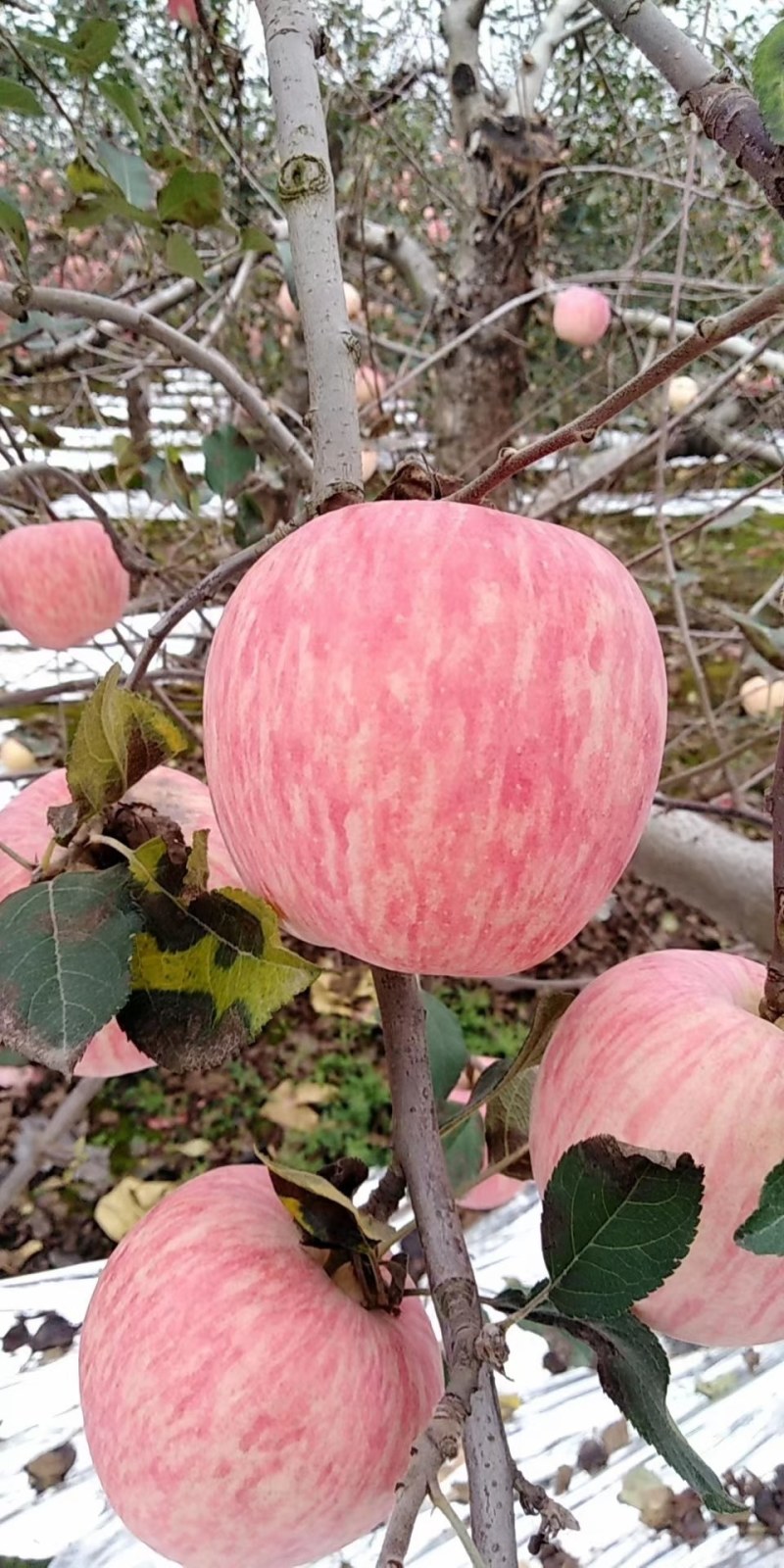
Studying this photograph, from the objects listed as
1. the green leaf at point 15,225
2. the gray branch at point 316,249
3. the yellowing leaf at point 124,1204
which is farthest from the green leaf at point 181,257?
the yellowing leaf at point 124,1204

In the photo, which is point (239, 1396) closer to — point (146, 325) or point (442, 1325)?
point (442, 1325)

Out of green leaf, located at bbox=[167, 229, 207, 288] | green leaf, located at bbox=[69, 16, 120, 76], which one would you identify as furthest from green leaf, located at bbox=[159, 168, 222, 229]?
green leaf, located at bbox=[69, 16, 120, 76]

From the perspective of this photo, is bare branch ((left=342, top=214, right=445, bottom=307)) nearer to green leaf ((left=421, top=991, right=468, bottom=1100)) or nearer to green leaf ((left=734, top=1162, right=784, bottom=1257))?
green leaf ((left=421, top=991, right=468, bottom=1100))

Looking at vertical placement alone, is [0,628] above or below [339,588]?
below

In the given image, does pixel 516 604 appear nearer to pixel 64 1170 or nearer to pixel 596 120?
pixel 64 1170

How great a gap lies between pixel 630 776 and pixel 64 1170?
3.59 feet

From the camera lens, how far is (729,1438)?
0.84m

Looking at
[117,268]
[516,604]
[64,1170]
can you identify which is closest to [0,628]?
[117,268]

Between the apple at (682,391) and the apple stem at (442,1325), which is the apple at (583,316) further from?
the apple stem at (442,1325)

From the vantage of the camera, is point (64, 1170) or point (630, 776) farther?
point (64, 1170)

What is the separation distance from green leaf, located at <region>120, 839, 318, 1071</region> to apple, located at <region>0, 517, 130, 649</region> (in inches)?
28.6

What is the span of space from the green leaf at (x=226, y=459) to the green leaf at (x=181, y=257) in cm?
16

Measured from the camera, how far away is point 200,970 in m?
0.35

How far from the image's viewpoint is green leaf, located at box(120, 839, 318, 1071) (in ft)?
1.09
